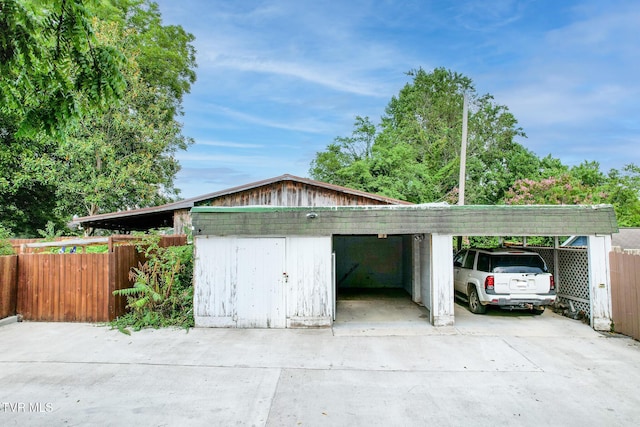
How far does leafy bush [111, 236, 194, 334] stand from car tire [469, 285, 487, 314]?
717cm

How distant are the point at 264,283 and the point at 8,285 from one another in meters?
6.10

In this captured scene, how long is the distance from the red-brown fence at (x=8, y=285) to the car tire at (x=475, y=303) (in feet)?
37.7

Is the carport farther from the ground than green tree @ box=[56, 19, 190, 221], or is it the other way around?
green tree @ box=[56, 19, 190, 221]

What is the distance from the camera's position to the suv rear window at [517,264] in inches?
332

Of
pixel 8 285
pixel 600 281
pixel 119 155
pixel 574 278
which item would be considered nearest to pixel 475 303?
pixel 574 278

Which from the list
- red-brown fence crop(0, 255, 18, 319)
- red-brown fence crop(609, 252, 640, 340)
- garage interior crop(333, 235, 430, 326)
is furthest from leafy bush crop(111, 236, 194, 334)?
red-brown fence crop(609, 252, 640, 340)

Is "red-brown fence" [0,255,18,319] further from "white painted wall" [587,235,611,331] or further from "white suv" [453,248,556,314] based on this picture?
"white painted wall" [587,235,611,331]

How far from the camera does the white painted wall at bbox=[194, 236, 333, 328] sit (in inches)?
316

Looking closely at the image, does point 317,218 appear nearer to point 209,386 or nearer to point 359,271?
point 209,386

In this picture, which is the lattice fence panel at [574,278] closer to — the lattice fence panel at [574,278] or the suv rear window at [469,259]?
the lattice fence panel at [574,278]

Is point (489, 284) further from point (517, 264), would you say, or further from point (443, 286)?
point (443, 286)

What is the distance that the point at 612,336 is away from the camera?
24.0 feet

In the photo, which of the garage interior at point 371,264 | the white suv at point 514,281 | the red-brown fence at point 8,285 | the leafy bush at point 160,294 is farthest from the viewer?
the garage interior at point 371,264

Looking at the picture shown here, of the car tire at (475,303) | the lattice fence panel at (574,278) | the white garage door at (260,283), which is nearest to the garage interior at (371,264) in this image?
the car tire at (475,303)
